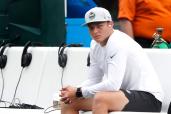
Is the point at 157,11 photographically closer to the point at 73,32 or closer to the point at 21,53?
the point at 21,53

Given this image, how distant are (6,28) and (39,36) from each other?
0.33 meters

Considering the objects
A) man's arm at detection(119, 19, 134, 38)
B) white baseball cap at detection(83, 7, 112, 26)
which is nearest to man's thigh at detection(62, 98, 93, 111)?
white baseball cap at detection(83, 7, 112, 26)

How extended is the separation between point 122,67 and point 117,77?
8cm

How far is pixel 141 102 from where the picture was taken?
4.34m

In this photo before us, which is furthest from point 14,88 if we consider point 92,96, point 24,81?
point 92,96

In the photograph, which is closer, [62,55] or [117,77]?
[117,77]

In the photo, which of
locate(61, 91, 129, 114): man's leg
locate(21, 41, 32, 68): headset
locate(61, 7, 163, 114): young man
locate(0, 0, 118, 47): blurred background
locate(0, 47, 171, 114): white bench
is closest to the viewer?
locate(61, 91, 129, 114): man's leg

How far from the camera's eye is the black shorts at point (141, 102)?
4273 mm

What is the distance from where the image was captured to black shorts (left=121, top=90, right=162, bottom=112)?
4.27m

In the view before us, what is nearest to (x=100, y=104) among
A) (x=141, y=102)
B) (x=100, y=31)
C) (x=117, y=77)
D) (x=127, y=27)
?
(x=117, y=77)

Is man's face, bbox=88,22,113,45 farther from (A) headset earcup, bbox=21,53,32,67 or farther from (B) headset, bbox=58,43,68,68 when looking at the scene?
(A) headset earcup, bbox=21,53,32,67

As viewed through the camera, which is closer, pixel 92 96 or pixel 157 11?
pixel 92 96

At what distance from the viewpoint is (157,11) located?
16.7ft

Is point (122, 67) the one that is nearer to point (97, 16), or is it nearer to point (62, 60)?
point (97, 16)
